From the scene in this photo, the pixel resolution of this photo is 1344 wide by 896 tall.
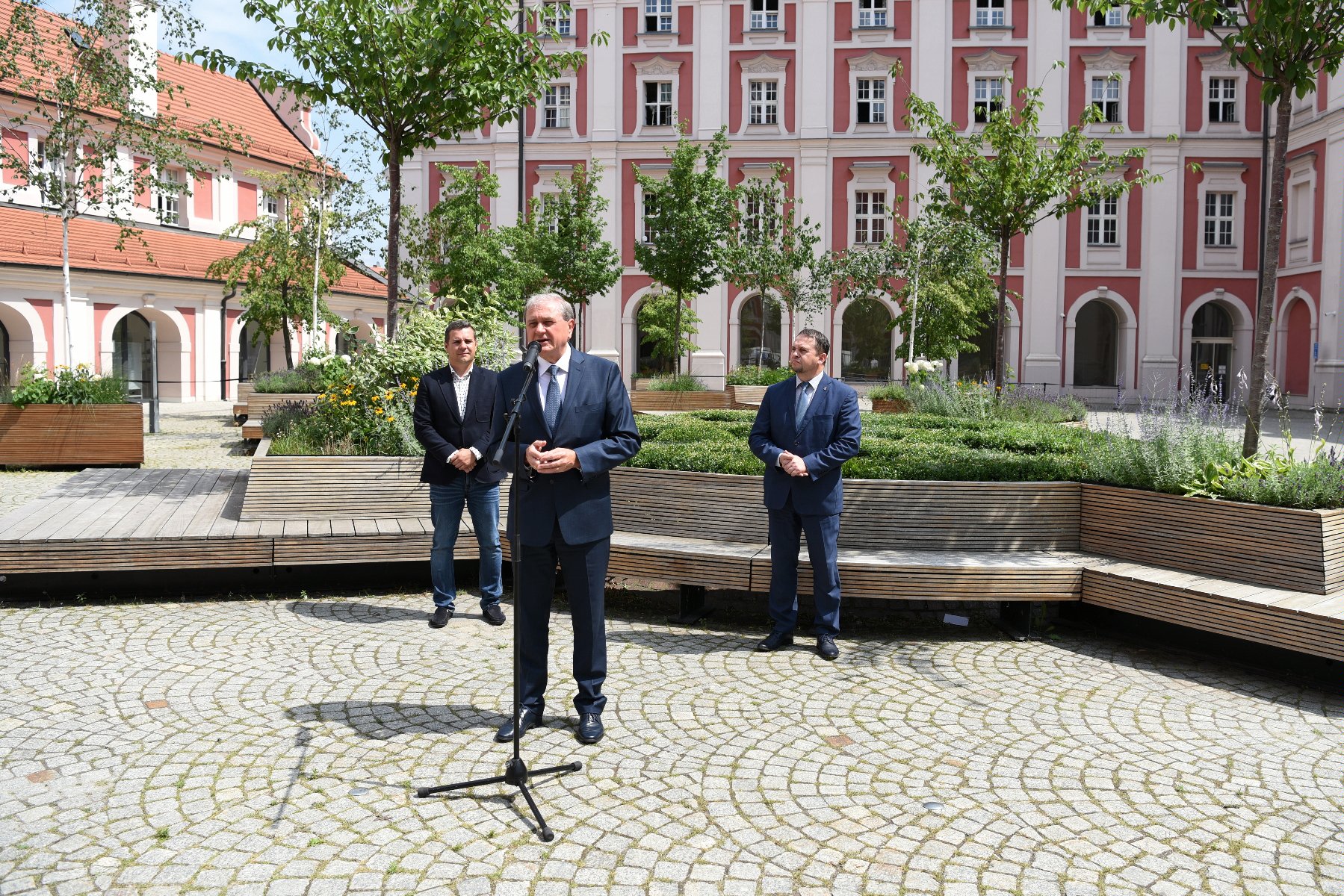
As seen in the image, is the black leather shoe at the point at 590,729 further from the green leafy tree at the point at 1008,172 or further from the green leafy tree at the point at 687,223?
the green leafy tree at the point at 687,223

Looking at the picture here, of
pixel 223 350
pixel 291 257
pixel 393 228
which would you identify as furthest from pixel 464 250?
pixel 393 228

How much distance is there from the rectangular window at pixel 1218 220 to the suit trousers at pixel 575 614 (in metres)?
39.6

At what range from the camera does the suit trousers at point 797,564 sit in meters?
6.18

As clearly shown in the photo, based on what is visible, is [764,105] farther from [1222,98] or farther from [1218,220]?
[1218,220]

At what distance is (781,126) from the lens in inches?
1532

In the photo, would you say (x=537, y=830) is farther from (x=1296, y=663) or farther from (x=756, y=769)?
(x=1296, y=663)

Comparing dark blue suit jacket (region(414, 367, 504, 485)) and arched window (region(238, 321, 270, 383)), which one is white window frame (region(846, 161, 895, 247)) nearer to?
arched window (region(238, 321, 270, 383))

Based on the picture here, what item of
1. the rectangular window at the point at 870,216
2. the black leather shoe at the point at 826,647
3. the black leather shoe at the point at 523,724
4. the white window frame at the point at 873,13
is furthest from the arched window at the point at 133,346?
the black leather shoe at the point at 523,724

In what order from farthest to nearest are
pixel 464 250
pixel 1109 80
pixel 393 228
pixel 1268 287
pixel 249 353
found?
1. pixel 1109 80
2. pixel 249 353
3. pixel 464 250
4. pixel 393 228
5. pixel 1268 287

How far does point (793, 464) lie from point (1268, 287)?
3464 mm

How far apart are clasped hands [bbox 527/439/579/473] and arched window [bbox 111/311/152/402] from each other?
32488mm

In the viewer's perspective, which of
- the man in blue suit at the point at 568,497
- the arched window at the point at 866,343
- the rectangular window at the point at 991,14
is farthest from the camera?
the arched window at the point at 866,343

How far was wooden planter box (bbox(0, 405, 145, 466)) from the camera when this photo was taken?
46.0 ft

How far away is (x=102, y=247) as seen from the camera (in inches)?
1264
